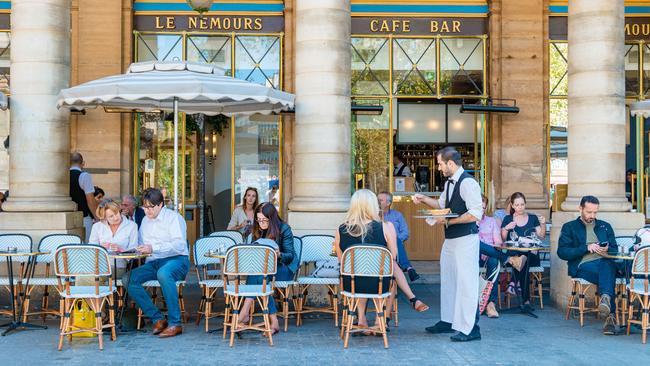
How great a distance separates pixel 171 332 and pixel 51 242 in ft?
7.07

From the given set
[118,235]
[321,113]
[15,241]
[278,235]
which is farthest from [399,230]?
[15,241]

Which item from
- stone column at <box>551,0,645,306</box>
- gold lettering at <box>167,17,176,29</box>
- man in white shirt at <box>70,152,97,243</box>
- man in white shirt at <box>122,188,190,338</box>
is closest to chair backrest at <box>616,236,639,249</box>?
stone column at <box>551,0,645,306</box>

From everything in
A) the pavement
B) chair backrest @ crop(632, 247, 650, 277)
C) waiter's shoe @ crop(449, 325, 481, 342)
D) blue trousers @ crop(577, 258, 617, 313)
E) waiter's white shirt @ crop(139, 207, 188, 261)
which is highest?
waiter's white shirt @ crop(139, 207, 188, 261)

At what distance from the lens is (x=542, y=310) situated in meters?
9.45

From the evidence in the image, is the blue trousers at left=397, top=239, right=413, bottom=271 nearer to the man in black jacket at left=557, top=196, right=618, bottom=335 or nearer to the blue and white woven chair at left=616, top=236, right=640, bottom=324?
the man in black jacket at left=557, top=196, right=618, bottom=335

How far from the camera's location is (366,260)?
7273 millimetres

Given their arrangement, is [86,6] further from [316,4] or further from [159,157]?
[316,4]

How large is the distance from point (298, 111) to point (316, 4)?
130 cm

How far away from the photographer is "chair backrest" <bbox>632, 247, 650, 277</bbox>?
24.5 ft

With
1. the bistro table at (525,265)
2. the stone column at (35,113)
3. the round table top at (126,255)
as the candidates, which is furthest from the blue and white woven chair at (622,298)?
the stone column at (35,113)

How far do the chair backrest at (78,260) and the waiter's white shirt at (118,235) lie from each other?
2.59 ft

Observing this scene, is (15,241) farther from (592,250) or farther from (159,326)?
(592,250)

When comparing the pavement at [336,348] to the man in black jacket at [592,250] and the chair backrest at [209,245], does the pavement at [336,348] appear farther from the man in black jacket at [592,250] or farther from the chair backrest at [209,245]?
the chair backrest at [209,245]

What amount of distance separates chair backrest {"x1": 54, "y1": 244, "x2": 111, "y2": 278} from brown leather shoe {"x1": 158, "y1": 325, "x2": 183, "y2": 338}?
872 mm
